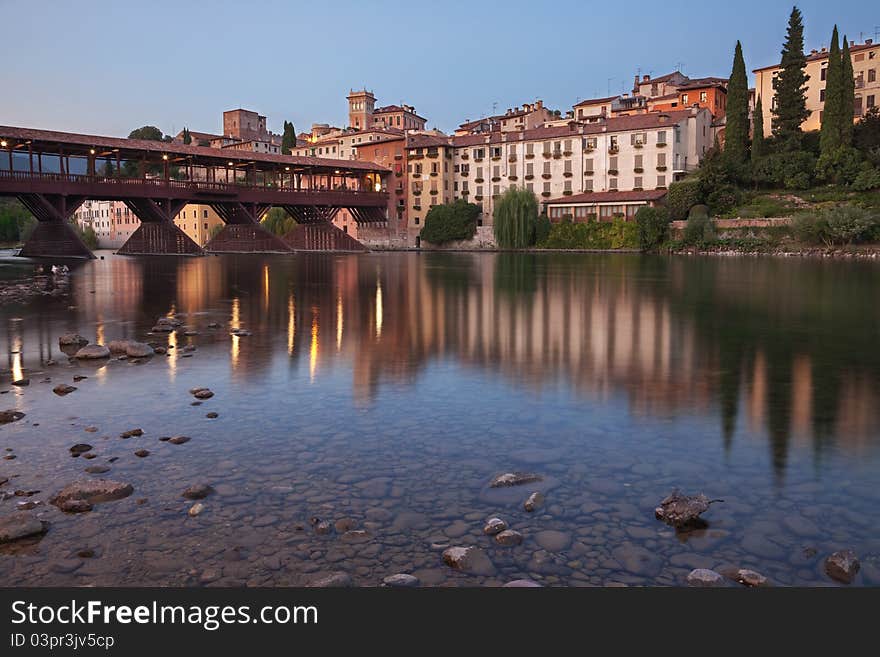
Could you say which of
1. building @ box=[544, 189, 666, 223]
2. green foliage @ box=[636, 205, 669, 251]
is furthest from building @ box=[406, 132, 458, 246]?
green foliage @ box=[636, 205, 669, 251]

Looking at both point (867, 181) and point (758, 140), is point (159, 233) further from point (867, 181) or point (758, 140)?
point (867, 181)

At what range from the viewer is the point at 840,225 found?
5600 centimetres

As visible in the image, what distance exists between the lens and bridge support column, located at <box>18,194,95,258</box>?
60.4 meters

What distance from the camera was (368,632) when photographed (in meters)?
4.00

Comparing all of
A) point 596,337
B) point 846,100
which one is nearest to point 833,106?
point 846,100

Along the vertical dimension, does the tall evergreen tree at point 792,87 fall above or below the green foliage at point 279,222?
above

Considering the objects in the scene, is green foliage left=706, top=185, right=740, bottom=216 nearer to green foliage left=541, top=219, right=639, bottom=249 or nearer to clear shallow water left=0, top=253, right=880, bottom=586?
green foliage left=541, top=219, right=639, bottom=249

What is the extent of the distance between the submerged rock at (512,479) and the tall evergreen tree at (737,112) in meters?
71.0

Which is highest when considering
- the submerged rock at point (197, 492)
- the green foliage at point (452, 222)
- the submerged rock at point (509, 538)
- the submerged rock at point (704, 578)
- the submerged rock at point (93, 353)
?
the green foliage at point (452, 222)

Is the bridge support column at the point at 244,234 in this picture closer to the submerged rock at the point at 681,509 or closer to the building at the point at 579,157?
the building at the point at 579,157

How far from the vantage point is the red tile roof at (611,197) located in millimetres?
74625

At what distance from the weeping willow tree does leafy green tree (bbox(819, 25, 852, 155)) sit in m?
27.9

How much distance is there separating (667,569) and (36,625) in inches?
148

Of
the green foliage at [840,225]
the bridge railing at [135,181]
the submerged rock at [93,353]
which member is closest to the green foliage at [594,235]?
the green foliage at [840,225]
